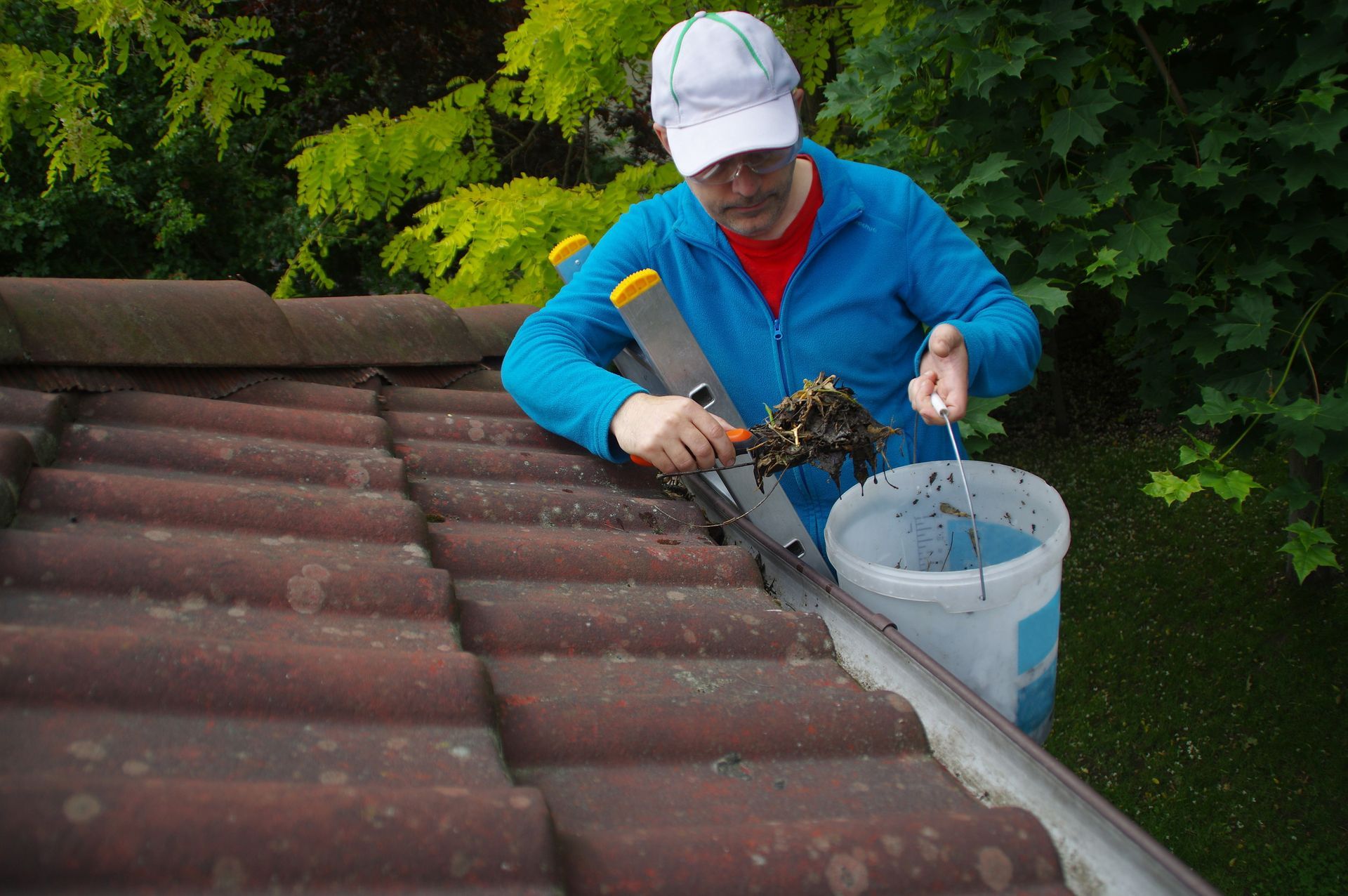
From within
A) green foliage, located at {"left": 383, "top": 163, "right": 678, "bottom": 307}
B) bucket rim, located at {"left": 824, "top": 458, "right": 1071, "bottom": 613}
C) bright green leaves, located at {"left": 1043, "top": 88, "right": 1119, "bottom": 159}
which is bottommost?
green foliage, located at {"left": 383, "top": 163, "right": 678, "bottom": 307}

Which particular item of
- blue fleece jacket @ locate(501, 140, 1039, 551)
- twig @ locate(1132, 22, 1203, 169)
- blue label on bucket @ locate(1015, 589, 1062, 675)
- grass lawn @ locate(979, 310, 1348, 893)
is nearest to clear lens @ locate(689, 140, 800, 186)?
blue fleece jacket @ locate(501, 140, 1039, 551)

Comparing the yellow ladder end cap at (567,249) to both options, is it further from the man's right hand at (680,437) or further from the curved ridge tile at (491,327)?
the man's right hand at (680,437)

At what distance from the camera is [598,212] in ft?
16.1

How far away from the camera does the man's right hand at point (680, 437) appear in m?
2.08

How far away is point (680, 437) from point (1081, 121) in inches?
92.5

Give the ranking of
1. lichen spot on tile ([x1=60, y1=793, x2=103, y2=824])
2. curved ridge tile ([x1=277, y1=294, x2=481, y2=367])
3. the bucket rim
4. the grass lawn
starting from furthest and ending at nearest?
the grass lawn < curved ridge tile ([x1=277, y1=294, x2=481, y2=367]) < the bucket rim < lichen spot on tile ([x1=60, y1=793, x2=103, y2=824])

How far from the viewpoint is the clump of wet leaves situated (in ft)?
6.91

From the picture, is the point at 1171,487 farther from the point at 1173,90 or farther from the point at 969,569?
the point at 1173,90

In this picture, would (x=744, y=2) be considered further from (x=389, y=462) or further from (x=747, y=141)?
(x=389, y=462)

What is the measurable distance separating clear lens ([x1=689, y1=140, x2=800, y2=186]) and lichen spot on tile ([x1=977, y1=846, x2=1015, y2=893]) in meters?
1.56

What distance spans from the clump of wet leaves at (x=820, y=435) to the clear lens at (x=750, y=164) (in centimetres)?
54

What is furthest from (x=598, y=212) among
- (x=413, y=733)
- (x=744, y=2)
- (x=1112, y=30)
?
(x=413, y=733)

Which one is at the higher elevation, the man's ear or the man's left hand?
the man's ear

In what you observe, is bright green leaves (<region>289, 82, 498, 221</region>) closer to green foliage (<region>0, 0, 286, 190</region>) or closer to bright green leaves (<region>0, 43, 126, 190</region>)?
green foliage (<region>0, 0, 286, 190</region>)
